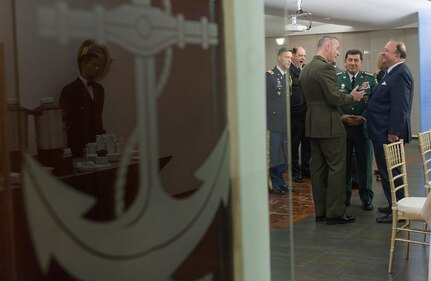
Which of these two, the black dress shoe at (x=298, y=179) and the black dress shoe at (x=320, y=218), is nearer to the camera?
the black dress shoe at (x=320, y=218)

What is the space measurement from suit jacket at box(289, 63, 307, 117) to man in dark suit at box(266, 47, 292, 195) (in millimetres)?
4718

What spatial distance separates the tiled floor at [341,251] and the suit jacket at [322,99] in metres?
0.85

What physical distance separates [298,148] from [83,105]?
6305 mm

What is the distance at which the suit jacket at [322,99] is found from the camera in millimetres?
4656

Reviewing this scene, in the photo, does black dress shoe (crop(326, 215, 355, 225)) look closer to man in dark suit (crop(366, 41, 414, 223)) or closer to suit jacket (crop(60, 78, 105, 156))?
man in dark suit (crop(366, 41, 414, 223))

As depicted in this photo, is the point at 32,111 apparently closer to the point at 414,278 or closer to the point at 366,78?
the point at 414,278

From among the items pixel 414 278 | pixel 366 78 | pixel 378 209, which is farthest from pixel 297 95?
pixel 414 278

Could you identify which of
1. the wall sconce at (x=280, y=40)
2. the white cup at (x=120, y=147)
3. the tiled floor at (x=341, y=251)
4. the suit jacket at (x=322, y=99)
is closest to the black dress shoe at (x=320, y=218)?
the tiled floor at (x=341, y=251)

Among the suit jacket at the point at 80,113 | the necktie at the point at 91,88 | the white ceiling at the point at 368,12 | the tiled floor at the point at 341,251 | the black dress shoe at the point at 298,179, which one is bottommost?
the tiled floor at the point at 341,251

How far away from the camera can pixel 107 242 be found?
1233mm

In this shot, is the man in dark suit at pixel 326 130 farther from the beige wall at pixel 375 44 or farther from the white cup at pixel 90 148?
the beige wall at pixel 375 44

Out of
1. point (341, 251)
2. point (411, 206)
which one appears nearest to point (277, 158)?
point (411, 206)

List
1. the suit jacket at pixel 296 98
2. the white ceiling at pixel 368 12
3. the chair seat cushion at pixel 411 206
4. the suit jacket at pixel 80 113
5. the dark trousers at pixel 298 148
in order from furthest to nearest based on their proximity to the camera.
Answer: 1. the white ceiling at pixel 368 12
2. the dark trousers at pixel 298 148
3. the suit jacket at pixel 296 98
4. the chair seat cushion at pixel 411 206
5. the suit jacket at pixel 80 113

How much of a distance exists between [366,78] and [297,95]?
1658mm
